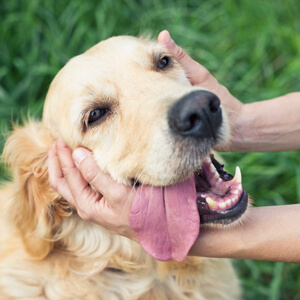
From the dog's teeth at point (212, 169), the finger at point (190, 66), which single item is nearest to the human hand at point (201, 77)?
the finger at point (190, 66)

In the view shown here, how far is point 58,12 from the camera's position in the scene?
4738 millimetres

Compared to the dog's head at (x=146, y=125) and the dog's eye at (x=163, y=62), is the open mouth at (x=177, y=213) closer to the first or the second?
the dog's head at (x=146, y=125)

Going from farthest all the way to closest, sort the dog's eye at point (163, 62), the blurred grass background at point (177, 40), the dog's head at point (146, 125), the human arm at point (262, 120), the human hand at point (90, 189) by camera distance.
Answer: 1. the blurred grass background at point (177, 40)
2. the human arm at point (262, 120)
3. the dog's eye at point (163, 62)
4. the human hand at point (90, 189)
5. the dog's head at point (146, 125)

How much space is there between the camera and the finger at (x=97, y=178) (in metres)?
2.12

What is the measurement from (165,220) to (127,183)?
30cm

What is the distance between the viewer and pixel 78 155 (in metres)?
Result: 2.23

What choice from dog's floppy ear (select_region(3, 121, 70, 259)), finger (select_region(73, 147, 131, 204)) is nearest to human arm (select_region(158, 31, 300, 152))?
finger (select_region(73, 147, 131, 204))

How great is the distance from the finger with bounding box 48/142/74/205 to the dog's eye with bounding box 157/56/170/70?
0.84m

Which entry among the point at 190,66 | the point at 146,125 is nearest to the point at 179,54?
the point at 190,66

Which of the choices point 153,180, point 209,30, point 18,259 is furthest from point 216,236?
point 209,30

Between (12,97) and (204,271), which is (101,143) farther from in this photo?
(12,97)

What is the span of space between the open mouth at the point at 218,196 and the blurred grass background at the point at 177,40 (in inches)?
68.3

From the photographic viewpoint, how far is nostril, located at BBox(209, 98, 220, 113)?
1.89 meters

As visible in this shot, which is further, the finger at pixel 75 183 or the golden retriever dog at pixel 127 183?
the finger at pixel 75 183
